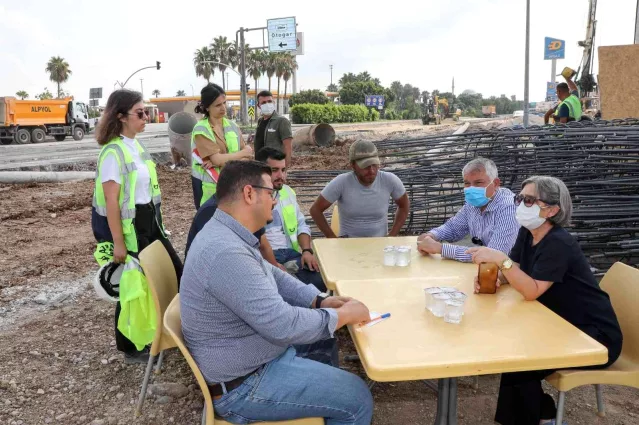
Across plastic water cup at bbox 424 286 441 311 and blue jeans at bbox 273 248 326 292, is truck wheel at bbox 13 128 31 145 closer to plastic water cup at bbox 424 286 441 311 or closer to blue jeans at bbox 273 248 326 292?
blue jeans at bbox 273 248 326 292

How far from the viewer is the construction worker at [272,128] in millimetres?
5984

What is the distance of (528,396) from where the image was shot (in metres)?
2.34

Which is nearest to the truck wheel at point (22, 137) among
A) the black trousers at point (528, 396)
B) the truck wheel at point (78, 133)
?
the truck wheel at point (78, 133)

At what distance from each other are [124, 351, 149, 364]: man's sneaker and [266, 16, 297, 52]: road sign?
27.7 metres

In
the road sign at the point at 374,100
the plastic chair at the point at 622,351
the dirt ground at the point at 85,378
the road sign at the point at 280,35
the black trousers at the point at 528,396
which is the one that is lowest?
the dirt ground at the point at 85,378

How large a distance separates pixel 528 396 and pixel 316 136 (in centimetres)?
1525

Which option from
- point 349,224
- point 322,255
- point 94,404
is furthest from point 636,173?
point 94,404

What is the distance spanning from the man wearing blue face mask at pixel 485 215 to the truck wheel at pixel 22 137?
82.0ft

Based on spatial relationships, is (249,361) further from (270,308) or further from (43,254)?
(43,254)

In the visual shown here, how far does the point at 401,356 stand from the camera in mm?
1739

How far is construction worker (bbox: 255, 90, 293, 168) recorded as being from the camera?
5984 mm

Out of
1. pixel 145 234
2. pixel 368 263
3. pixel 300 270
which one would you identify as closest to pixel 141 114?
pixel 145 234

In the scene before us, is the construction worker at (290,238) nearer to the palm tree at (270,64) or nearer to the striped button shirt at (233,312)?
the striped button shirt at (233,312)

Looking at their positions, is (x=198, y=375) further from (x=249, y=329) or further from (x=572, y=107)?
(x=572, y=107)
